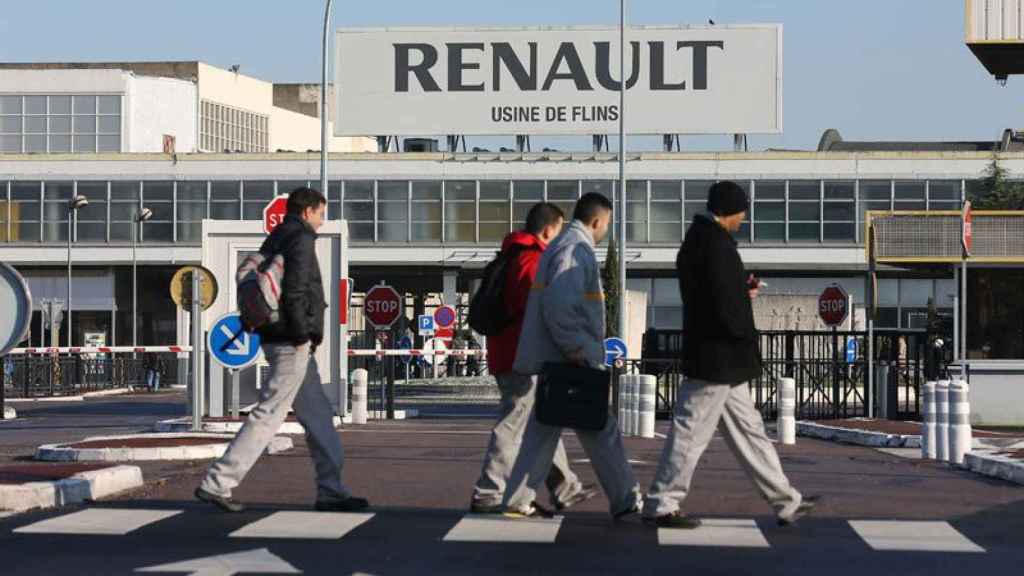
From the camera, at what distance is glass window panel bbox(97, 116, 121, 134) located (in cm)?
9069

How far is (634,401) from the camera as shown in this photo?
25594 mm

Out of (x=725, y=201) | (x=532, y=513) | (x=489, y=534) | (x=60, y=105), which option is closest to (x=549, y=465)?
(x=532, y=513)

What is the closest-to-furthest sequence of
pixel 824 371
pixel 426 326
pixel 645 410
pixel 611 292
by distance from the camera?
pixel 645 410 < pixel 824 371 < pixel 611 292 < pixel 426 326

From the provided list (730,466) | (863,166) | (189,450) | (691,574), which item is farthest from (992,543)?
(863,166)

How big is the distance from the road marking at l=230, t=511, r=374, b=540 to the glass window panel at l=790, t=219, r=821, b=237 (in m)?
65.3

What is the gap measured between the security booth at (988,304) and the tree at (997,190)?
88.6ft

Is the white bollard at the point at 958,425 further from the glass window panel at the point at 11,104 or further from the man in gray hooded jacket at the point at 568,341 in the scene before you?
the glass window panel at the point at 11,104

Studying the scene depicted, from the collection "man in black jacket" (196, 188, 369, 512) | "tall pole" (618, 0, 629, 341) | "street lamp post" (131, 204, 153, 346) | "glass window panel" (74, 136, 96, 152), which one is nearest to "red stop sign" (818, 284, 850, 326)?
"tall pole" (618, 0, 629, 341)

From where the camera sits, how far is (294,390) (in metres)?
11.9

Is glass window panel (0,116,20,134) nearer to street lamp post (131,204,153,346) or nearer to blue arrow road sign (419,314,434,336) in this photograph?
street lamp post (131,204,153,346)

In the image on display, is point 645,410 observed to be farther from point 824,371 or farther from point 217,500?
point 217,500

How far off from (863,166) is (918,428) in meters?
51.2

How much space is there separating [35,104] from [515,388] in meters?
82.3

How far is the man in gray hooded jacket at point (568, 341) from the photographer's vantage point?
1131 centimetres
